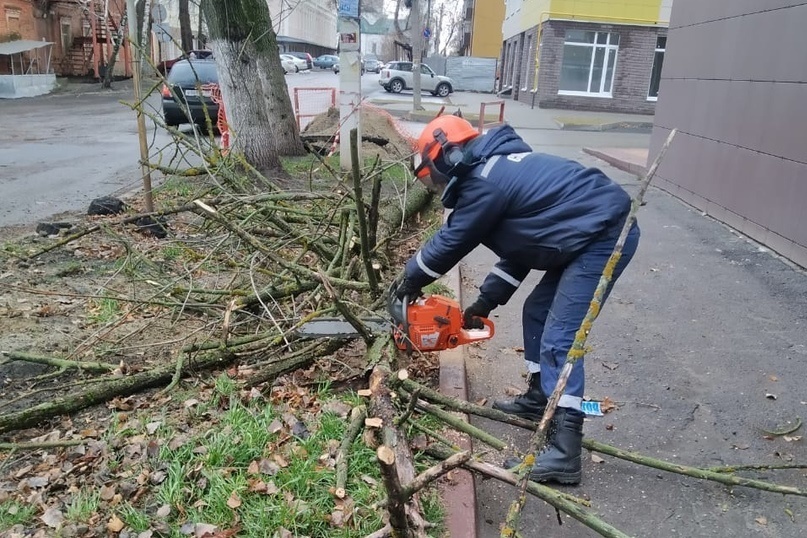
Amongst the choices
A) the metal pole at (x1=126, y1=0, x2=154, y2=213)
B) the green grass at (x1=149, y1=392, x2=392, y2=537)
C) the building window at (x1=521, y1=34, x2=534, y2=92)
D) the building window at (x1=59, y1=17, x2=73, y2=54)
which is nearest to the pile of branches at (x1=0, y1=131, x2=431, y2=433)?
the green grass at (x1=149, y1=392, x2=392, y2=537)

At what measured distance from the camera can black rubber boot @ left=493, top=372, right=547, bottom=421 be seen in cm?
344

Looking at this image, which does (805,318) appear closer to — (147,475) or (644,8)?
(147,475)

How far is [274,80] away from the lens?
927 cm

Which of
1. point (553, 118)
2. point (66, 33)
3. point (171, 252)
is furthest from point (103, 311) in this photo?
point (66, 33)

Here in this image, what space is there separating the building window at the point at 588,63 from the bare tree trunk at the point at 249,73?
716 inches

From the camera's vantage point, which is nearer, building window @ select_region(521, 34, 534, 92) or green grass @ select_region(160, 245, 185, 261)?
green grass @ select_region(160, 245, 185, 261)

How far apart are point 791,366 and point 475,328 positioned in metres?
2.22

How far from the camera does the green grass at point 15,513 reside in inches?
99.0

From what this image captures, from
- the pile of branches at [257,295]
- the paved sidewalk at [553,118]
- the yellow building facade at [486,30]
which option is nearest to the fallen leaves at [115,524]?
the pile of branches at [257,295]

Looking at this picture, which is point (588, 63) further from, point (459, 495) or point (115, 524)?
point (115, 524)

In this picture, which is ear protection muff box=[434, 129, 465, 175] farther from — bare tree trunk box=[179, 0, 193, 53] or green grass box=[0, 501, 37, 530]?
bare tree trunk box=[179, 0, 193, 53]

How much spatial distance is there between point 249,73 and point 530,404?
6911 mm

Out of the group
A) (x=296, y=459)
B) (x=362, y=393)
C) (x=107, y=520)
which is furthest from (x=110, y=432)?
(x=362, y=393)

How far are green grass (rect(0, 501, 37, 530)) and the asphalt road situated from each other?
11.9ft
